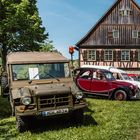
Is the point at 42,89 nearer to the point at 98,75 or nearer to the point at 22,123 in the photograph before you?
the point at 22,123

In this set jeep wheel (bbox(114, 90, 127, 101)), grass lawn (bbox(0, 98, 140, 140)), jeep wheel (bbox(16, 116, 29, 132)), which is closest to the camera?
grass lawn (bbox(0, 98, 140, 140))

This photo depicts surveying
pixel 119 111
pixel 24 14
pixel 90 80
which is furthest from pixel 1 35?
pixel 119 111

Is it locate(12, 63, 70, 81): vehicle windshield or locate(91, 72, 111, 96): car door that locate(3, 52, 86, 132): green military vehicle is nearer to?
locate(12, 63, 70, 81): vehicle windshield

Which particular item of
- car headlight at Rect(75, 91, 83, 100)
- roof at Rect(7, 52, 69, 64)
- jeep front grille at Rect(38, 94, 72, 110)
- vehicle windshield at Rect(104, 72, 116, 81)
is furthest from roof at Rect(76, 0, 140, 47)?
jeep front grille at Rect(38, 94, 72, 110)

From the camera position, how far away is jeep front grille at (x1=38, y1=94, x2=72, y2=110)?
35.0 feet

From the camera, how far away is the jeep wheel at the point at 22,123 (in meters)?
10.8

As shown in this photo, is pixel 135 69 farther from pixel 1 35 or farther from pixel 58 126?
pixel 58 126

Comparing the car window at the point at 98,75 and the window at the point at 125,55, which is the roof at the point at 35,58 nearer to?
the car window at the point at 98,75

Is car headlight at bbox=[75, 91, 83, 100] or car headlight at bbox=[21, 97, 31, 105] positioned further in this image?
car headlight at bbox=[75, 91, 83, 100]

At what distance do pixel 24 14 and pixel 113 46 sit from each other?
1277cm

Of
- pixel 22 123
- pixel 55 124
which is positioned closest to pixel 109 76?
pixel 55 124

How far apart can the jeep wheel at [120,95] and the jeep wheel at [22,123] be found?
339 inches

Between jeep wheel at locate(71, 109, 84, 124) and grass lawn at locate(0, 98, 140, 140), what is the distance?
0.66 feet

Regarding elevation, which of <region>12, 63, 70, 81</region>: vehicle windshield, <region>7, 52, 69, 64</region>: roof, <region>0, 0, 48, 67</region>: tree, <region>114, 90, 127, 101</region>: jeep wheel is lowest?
<region>114, 90, 127, 101</region>: jeep wheel
